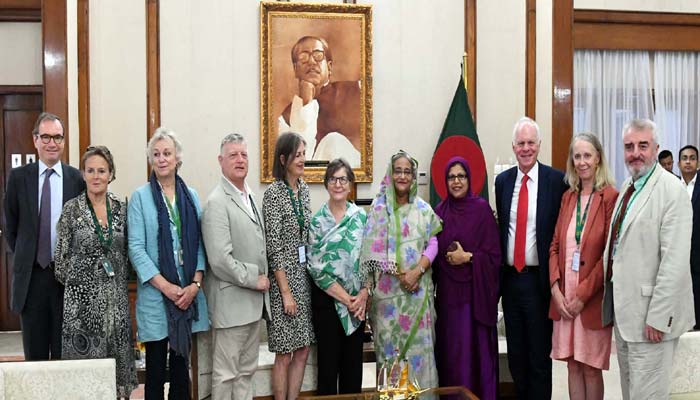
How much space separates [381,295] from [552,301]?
0.89 metres

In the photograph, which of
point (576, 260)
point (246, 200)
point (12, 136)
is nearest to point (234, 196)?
point (246, 200)

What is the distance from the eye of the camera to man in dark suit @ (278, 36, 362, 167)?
5898mm

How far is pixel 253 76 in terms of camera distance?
19.2ft

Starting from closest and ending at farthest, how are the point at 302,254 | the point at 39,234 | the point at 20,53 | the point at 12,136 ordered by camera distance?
the point at 39,234 → the point at 302,254 → the point at 20,53 → the point at 12,136

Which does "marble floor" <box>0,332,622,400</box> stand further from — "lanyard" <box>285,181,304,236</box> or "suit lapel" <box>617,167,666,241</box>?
"suit lapel" <box>617,167,666,241</box>

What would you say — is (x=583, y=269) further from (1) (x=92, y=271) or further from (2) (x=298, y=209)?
(1) (x=92, y=271)

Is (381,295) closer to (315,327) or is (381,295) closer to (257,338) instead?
(315,327)

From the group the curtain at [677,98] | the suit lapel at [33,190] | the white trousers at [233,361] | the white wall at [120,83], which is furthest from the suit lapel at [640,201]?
the curtain at [677,98]

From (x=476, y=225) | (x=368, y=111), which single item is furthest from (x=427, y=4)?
(x=476, y=225)

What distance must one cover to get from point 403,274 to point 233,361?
996mm

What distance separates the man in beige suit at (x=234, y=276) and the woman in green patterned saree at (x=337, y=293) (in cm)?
29

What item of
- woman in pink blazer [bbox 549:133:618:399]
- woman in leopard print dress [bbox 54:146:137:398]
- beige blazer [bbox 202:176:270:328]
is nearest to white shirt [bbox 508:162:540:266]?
woman in pink blazer [bbox 549:133:618:399]

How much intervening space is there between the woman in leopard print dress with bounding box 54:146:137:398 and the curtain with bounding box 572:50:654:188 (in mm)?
4991

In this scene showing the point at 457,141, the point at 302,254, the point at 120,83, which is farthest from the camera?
the point at 457,141
